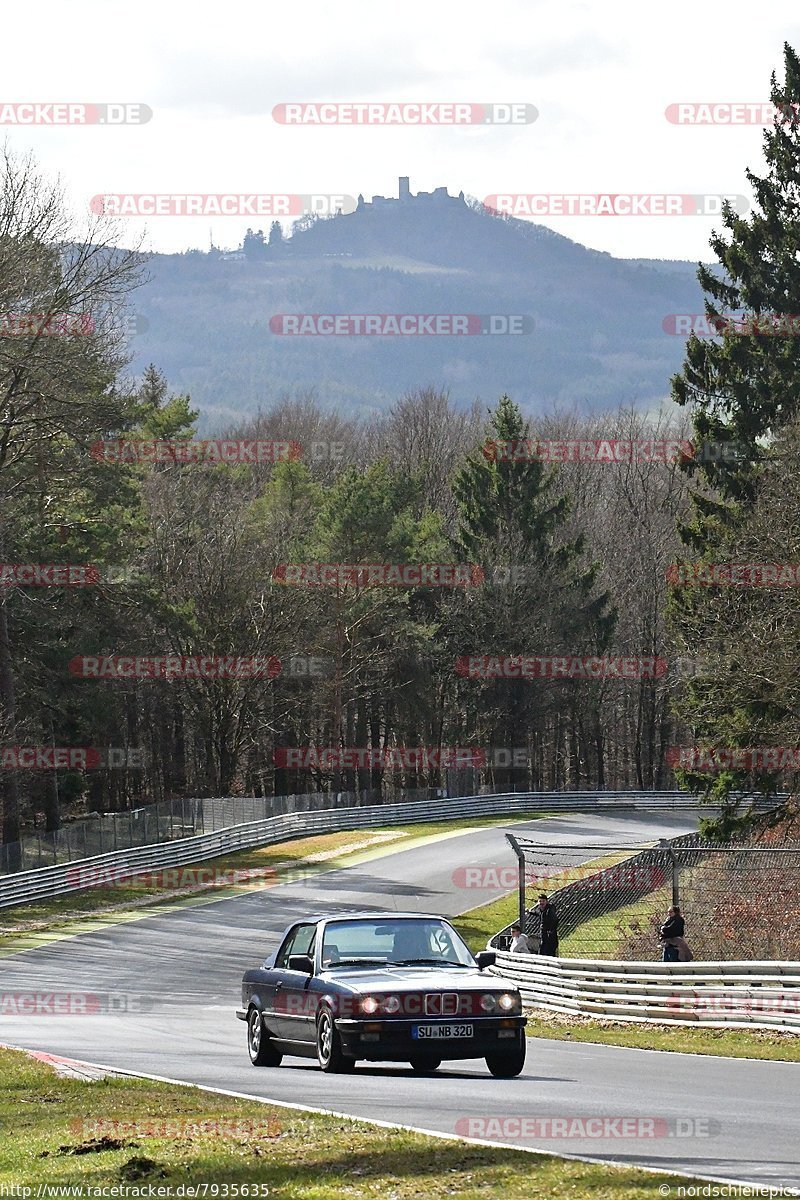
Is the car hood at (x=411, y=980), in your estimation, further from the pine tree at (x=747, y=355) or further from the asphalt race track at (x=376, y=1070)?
the pine tree at (x=747, y=355)

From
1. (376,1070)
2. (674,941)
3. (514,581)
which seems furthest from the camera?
(514,581)

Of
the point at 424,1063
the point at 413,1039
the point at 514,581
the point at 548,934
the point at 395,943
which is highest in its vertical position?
the point at 514,581

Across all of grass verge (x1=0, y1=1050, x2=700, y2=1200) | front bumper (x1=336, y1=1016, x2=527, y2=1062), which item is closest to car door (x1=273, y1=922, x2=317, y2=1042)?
front bumper (x1=336, y1=1016, x2=527, y2=1062)

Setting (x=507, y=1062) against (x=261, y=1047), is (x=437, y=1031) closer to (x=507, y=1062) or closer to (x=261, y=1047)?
(x=507, y=1062)

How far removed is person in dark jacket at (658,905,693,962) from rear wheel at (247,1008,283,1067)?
338 inches

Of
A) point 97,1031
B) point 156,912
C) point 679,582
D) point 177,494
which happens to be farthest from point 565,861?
point 97,1031

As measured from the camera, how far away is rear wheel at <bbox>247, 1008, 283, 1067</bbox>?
16.0m

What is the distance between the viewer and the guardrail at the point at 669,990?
19.6m

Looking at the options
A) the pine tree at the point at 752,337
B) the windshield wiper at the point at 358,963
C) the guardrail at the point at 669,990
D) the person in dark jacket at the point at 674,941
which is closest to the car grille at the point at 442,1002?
the windshield wiper at the point at 358,963

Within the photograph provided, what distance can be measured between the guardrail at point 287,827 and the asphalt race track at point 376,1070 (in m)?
4.18

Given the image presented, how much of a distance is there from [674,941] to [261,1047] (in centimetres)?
896

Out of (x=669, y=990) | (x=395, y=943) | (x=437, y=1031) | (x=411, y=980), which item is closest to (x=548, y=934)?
(x=669, y=990)

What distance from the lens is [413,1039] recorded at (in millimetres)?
13430

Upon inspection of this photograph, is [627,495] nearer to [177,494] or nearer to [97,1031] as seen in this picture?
[177,494]
